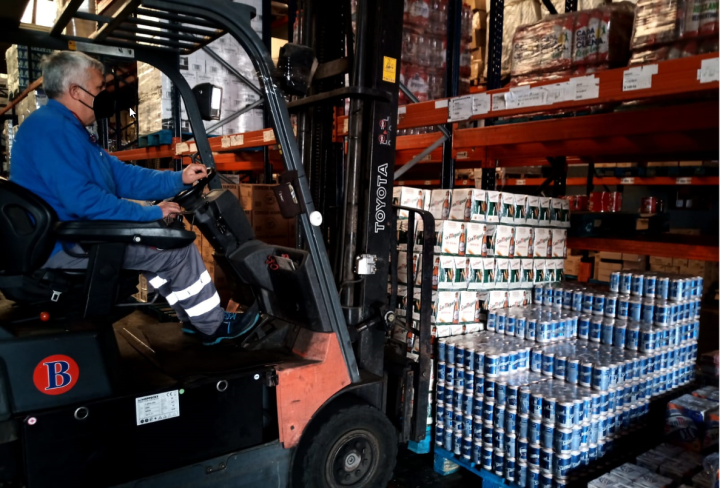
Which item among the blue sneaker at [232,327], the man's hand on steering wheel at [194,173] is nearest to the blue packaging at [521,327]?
the blue sneaker at [232,327]

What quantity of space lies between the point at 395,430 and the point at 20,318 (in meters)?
2.03

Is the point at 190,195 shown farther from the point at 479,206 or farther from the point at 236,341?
the point at 479,206

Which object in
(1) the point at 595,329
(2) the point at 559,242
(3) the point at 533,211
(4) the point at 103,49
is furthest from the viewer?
(2) the point at 559,242

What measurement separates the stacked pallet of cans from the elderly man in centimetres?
188

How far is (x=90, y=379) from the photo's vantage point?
223cm

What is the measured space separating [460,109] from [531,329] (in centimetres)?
166

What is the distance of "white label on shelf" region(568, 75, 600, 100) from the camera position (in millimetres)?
2926

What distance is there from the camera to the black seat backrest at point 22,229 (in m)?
2.11

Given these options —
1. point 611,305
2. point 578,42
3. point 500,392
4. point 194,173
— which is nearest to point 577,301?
point 611,305

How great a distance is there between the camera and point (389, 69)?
3127mm

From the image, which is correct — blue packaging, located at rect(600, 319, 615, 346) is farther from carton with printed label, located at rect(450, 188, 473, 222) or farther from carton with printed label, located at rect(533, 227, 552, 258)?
carton with printed label, located at rect(450, 188, 473, 222)

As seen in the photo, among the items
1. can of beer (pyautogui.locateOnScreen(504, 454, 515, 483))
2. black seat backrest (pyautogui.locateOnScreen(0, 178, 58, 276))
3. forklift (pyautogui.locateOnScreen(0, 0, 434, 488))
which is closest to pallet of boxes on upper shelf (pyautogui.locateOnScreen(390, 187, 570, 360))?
forklift (pyautogui.locateOnScreen(0, 0, 434, 488))

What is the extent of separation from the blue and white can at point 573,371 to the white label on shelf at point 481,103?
172 centimetres

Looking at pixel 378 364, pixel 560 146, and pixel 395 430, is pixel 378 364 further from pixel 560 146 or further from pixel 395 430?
pixel 560 146
